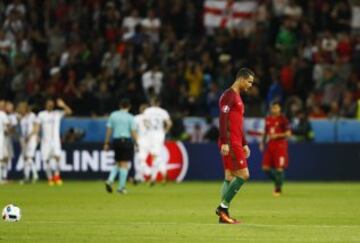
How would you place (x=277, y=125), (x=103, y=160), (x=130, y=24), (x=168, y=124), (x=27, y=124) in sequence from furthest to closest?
(x=130, y=24) < (x=103, y=160) < (x=27, y=124) < (x=168, y=124) < (x=277, y=125)

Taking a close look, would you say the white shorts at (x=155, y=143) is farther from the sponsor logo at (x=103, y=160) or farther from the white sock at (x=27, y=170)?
the white sock at (x=27, y=170)

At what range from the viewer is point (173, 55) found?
120ft

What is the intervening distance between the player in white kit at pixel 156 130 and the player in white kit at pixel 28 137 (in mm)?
3350

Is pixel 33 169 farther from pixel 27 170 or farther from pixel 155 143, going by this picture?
pixel 155 143

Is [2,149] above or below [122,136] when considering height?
below

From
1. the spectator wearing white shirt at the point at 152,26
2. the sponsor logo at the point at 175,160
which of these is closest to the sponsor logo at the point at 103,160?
the sponsor logo at the point at 175,160

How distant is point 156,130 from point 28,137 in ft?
13.2

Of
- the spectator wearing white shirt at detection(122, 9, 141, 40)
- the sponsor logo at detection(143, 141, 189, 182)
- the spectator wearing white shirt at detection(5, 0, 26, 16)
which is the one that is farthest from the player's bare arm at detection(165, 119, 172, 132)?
the spectator wearing white shirt at detection(5, 0, 26, 16)

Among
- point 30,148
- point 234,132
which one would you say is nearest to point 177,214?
point 234,132

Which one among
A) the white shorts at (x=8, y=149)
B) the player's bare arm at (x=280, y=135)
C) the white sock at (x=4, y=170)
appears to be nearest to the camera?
the player's bare arm at (x=280, y=135)

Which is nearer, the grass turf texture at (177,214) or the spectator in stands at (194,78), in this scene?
the grass turf texture at (177,214)

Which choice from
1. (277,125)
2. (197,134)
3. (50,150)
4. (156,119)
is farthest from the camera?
(197,134)

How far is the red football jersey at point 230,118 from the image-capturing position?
722 inches

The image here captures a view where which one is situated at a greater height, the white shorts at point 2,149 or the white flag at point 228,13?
the white flag at point 228,13
